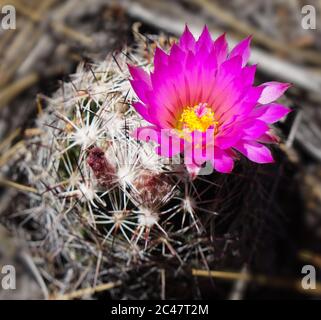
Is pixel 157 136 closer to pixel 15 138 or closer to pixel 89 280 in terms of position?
pixel 89 280

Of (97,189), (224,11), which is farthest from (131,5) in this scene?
(97,189)

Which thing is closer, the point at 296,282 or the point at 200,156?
the point at 200,156

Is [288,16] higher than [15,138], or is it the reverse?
[288,16]
